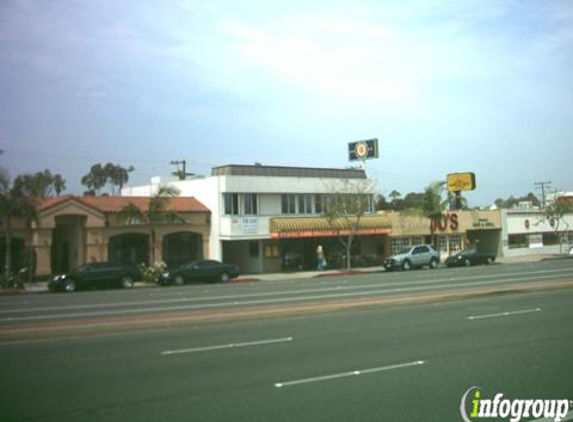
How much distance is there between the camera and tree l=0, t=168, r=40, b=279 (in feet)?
110

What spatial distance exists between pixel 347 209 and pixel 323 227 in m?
2.16

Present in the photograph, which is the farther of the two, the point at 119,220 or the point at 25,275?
the point at 119,220

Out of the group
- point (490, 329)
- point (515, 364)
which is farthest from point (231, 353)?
point (490, 329)

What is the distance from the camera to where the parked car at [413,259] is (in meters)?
44.6

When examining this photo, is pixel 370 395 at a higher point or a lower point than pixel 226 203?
lower

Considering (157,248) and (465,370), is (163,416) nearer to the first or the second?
(465,370)

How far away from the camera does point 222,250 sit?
45.3 meters

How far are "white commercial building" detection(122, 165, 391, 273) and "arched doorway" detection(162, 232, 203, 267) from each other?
1039mm

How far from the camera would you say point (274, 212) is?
149 feet

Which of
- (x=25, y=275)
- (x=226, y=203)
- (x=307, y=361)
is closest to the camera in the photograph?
(x=307, y=361)

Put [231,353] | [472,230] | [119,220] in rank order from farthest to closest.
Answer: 1. [472,230]
2. [119,220]
3. [231,353]

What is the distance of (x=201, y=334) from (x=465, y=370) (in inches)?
239

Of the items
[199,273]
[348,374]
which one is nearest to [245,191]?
[199,273]

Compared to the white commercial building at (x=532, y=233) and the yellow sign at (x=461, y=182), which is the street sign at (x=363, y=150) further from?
the white commercial building at (x=532, y=233)
